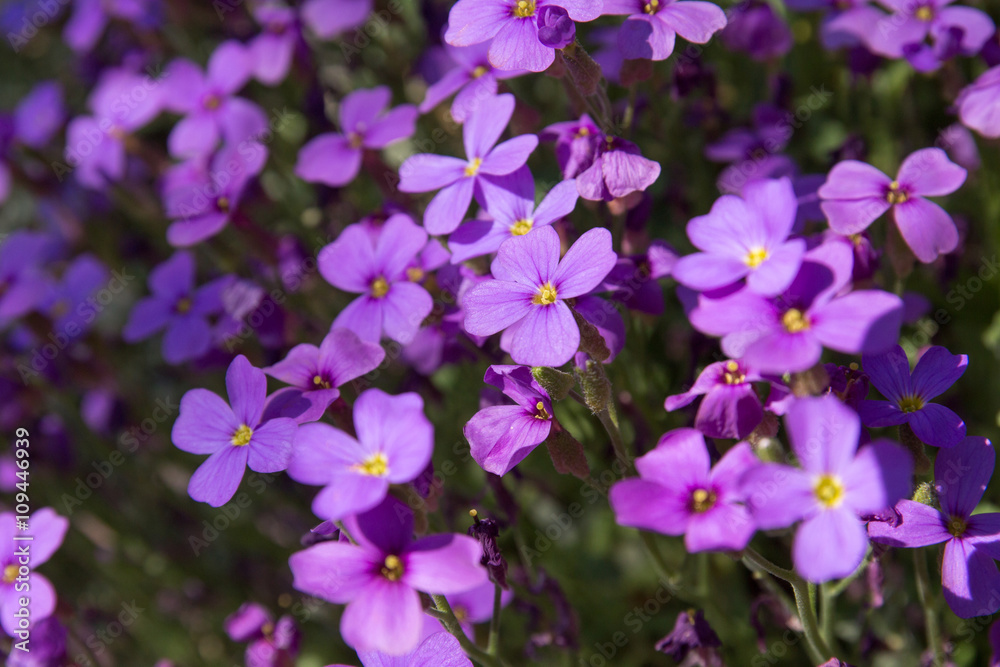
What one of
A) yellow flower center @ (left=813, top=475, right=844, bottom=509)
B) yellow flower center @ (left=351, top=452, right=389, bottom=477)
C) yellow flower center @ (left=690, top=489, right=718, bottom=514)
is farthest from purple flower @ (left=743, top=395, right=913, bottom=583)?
yellow flower center @ (left=351, top=452, right=389, bottom=477)

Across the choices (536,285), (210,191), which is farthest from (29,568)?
(536,285)

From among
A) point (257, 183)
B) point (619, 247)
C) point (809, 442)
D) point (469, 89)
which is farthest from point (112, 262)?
point (809, 442)

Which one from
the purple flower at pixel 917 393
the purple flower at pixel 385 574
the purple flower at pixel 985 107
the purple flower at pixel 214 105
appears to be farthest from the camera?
the purple flower at pixel 214 105

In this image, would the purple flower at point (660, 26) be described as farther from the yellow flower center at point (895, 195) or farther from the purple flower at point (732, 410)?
the purple flower at point (732, 410)

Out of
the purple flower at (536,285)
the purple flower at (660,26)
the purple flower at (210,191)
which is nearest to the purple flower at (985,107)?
the purple flower at (660,26)

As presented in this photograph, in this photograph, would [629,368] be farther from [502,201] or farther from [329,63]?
[329,63]

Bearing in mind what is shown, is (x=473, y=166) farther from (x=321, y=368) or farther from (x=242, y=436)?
(x=242, y=436)
